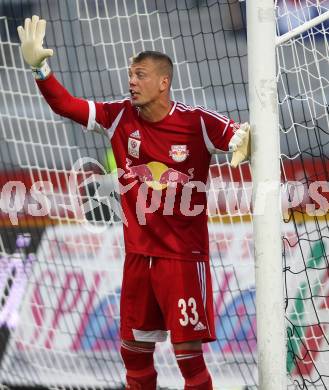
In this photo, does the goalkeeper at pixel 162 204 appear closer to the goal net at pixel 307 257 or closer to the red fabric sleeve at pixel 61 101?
the red fabric sleeve at pixel 61 101

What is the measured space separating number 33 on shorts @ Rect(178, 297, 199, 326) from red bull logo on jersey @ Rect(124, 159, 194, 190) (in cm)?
43

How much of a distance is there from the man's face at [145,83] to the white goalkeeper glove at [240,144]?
1.19 ft

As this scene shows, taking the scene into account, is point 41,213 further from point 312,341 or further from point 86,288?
point 312,341

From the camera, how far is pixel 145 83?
389cm

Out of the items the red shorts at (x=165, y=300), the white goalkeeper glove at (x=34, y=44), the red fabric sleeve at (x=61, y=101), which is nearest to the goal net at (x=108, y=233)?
the red shorts at (x=165, y=300)

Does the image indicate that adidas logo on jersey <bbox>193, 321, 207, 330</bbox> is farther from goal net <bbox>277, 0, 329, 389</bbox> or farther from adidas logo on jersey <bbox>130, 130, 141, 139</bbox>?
goal net <bbox>277, 0, 329, 389</bbox>

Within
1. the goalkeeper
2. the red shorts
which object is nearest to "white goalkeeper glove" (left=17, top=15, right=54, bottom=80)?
the goalkeeper

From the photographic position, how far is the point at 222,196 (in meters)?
5.34

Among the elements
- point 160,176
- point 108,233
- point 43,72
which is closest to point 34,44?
point 43,72

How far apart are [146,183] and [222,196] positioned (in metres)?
1.44

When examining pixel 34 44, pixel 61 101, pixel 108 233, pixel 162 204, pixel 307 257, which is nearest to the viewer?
pixel 34 44

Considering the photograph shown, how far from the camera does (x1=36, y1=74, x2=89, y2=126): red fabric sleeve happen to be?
3.78m

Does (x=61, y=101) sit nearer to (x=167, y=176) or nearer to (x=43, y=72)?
(x=43, y=72)

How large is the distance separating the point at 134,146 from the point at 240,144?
1.48 ft
